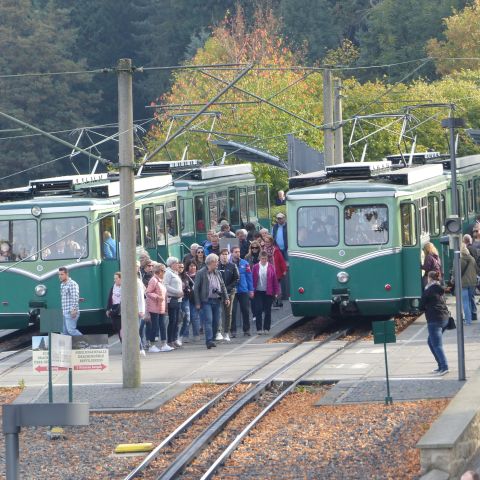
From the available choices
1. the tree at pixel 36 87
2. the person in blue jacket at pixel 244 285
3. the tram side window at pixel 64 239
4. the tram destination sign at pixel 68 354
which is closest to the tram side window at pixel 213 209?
the tram side window at pixel 64 239

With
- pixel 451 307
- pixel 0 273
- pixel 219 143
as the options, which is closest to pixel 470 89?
pixel 219 143

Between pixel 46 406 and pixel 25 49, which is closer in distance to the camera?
pixel 46 406

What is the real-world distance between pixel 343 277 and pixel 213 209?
9.56 meters

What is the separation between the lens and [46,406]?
1020cm

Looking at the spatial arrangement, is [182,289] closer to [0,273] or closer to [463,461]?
[0,273]

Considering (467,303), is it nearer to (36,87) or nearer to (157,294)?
(157,294)

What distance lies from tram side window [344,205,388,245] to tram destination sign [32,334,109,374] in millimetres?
8699

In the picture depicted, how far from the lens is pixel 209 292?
83.6 ft

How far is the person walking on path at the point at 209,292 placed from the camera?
2534 centimetres

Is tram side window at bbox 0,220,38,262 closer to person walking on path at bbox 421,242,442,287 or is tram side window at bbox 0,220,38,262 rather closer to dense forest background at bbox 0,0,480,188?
person walking on path at bbox 421,242,442,287

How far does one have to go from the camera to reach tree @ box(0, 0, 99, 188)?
81.2m

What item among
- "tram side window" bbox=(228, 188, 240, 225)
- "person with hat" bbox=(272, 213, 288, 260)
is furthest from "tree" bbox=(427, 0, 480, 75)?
"person with hat" bbox=(272, 213, 288, 260)

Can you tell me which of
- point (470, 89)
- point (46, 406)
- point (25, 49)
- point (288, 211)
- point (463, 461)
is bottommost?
point (463, 461)

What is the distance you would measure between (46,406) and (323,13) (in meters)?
81.7
